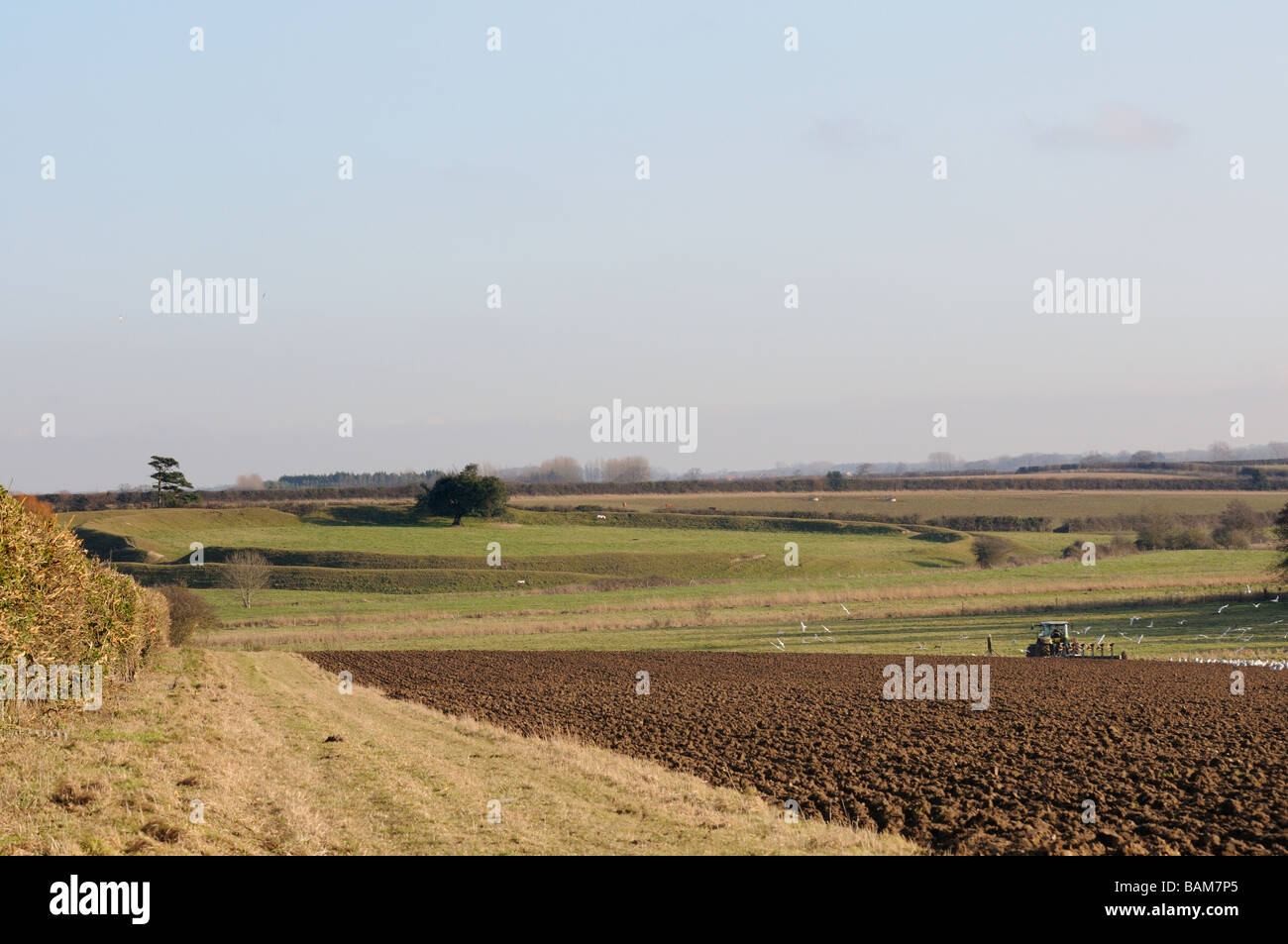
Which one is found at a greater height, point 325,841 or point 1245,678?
point 325,841

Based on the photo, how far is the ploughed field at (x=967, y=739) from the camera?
14422mm

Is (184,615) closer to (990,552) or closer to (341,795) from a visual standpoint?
(341,795)

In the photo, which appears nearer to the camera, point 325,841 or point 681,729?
point 325,841

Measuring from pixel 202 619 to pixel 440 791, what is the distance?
34.0 meters

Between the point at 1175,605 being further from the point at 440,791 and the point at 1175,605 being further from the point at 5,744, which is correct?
the point at 5,744

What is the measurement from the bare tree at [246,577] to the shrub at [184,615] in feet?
70.5

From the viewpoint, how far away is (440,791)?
50.4 feet

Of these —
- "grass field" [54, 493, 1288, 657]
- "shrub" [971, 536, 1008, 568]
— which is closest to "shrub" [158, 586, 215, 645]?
"grass field" [54, 493, 1288, 657]

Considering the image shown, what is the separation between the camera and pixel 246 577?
6956 centimetres

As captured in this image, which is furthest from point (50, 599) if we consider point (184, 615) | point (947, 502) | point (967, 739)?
point (947, 502)

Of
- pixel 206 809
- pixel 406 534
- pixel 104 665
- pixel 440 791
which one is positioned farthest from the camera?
pixel 406 534

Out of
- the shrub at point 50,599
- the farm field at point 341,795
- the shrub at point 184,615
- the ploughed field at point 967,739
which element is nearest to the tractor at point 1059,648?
the ploughed field at point 967,739
